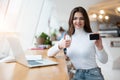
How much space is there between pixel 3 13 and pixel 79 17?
2.77 feet

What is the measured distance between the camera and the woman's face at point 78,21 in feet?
5.85

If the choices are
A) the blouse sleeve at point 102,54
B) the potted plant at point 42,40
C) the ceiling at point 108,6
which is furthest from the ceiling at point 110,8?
the blouse sleeve at point 102,54

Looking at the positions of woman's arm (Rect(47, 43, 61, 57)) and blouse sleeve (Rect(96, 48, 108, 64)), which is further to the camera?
woman's arm (Rect(47, 43, 61, 57))

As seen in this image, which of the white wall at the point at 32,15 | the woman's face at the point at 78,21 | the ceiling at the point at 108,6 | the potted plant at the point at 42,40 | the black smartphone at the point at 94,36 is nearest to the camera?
the black smartphone at the point at 94,36

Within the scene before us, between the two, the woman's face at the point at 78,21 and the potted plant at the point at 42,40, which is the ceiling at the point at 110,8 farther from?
the woman's face at the point at 78,21

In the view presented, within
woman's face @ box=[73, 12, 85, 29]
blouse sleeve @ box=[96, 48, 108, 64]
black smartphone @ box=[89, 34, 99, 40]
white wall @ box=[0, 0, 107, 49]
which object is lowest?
blouse sleeve @ box=[96, 48, 108, 64]

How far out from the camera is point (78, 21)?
1.78 meters

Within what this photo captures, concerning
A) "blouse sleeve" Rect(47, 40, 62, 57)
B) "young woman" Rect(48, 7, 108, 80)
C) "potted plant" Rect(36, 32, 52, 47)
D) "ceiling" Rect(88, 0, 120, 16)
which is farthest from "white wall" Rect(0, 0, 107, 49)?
"young woman" Rect(48, 7, 108, 80)

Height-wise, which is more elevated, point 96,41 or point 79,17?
point 79,17

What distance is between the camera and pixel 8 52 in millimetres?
2240

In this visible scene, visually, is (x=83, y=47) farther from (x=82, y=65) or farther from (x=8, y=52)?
(x=8, y=52)

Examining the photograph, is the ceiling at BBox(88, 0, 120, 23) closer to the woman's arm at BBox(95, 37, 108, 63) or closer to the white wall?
the white wall

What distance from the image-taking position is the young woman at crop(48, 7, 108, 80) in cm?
169

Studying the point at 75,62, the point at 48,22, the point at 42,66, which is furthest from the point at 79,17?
the point at 48,22
